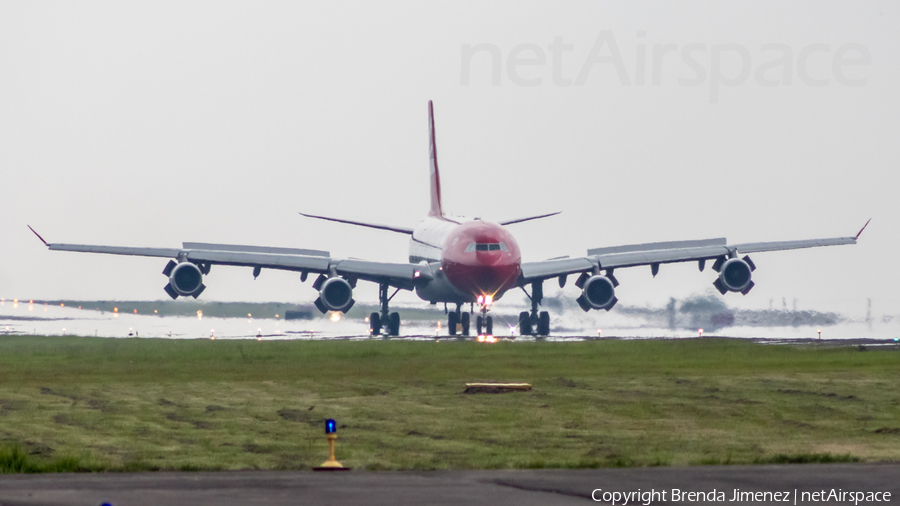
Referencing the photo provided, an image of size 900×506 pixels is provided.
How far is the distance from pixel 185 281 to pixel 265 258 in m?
3.73

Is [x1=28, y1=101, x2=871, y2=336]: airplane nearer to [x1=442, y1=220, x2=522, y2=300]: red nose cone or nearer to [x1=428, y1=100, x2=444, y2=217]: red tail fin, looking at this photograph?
[x1=442, y1=220, x2=522, y2=300]: red nose cone

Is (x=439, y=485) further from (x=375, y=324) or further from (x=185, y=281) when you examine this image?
(x=375, y=324)

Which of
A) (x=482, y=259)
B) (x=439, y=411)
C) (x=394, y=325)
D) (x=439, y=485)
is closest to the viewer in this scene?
(x=439, y=485)

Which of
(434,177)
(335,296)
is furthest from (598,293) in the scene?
(434,177)

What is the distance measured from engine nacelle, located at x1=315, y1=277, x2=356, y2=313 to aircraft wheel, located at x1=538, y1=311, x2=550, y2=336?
7.79m

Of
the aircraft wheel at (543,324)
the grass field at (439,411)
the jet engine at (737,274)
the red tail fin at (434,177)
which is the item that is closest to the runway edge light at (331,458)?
the grass field at (439,411)

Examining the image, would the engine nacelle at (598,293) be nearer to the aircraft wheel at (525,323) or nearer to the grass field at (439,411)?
the aircraft wheel at (525,323)

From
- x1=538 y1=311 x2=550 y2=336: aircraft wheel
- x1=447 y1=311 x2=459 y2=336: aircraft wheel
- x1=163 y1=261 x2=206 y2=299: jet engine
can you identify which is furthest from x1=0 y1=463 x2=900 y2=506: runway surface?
x1=447 y1=311 x2=459 y2=336: aircraft wheel

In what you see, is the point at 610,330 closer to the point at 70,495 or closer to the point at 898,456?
the point at 898,456

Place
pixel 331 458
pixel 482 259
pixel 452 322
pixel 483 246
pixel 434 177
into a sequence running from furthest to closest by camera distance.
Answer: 1. pixel 434 177
2. pixel 452 322
3. pixel 483 246
4. pixel 482 259
5. pixel 331 458

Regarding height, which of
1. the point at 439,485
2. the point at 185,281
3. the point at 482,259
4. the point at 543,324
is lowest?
the point at 439,485

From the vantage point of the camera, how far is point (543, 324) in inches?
2010

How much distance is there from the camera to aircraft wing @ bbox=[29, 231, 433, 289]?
49.4 metres

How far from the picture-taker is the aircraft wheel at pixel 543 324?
51053mm
